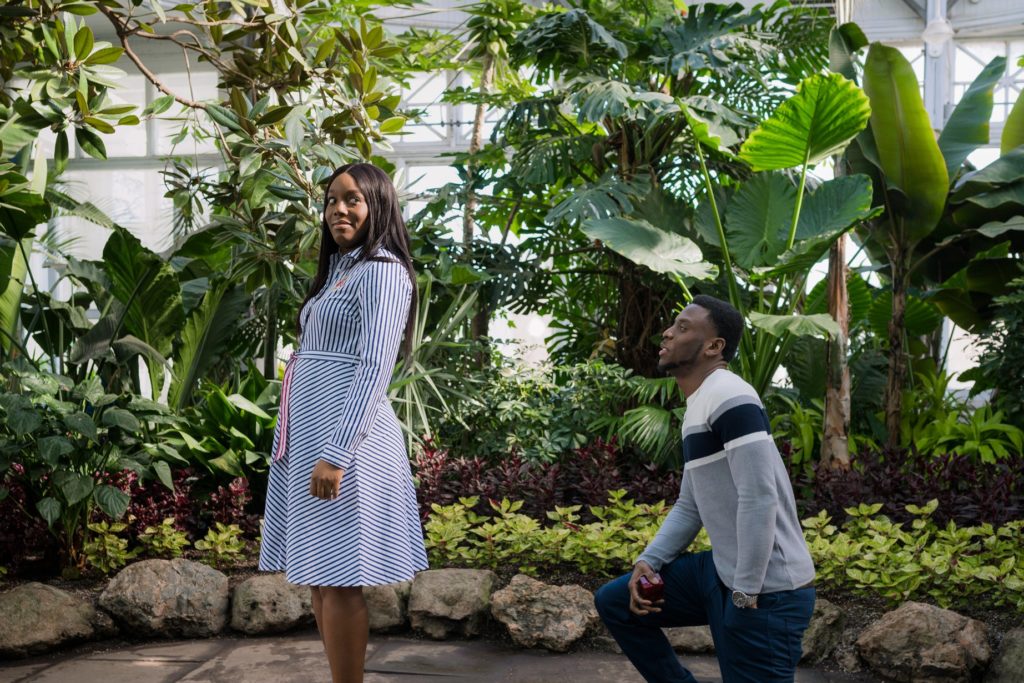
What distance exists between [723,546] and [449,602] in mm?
1668

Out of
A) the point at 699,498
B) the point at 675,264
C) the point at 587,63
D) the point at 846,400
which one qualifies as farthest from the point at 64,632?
the point at 587,63

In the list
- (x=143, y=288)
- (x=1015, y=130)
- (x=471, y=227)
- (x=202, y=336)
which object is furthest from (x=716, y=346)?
(x=1015, y=130)

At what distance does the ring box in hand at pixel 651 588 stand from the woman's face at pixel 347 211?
1030 mm

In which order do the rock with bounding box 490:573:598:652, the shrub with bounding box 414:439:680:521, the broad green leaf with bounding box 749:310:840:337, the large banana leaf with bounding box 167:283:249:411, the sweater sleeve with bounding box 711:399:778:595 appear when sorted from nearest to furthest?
1. the sweater sleeve with bounding box 711:399:778:595
2. the rock with bounding box 490:573:598:652
3. the broad green leaf with bounding box 749:310:840:337
4. the shrub with bounding box 414:439:680:521
5. the large banana leaf with bounding box 167:283:249:411

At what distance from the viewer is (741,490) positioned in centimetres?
199

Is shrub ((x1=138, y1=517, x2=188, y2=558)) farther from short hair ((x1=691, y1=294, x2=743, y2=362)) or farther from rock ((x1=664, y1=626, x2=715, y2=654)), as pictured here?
short hair ((x1=691, y1=294, x2=743, y2=362))

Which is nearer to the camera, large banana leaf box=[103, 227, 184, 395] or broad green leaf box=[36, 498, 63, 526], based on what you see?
broad green leaf box=[36, 498, 63, 526]

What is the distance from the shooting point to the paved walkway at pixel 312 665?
3172 mm

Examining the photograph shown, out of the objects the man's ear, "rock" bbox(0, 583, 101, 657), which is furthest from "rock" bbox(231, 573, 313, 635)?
the man's ear

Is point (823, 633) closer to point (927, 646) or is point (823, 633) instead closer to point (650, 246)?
point (927, 646)

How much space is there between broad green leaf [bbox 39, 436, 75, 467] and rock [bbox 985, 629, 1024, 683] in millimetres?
3074

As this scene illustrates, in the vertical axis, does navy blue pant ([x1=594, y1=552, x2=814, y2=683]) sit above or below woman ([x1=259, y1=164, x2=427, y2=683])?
below

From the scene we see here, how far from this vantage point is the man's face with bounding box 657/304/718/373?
7.23 feet

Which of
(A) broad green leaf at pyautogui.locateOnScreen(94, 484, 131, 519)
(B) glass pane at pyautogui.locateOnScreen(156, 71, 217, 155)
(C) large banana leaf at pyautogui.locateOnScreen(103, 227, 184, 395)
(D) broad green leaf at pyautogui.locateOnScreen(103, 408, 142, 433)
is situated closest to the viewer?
(A) broad green leaf at pyautogui.locateOnScreen(94, 484, 131, 519)
